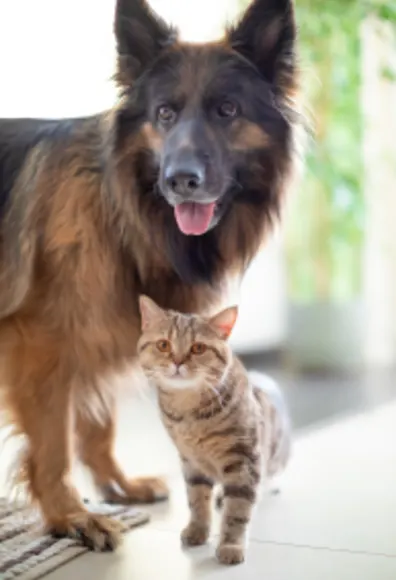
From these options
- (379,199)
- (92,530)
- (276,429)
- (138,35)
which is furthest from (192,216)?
(379,199)

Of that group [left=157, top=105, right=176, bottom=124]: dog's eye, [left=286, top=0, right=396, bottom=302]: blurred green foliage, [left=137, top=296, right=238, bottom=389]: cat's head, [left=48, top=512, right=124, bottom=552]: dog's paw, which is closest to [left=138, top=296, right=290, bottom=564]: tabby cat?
[left=137, top=296, right=238, bottom=389]: cat's head

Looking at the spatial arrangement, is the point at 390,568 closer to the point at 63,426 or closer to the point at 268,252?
the point at 63,426

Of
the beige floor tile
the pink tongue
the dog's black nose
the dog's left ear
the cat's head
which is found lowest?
the beige floor tile

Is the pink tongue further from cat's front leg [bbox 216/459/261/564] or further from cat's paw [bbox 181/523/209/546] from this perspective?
cat's paw [bbox 181/523/209/546]

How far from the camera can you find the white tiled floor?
5.05 ft

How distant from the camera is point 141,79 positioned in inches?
70.9

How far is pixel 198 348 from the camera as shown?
159 cm

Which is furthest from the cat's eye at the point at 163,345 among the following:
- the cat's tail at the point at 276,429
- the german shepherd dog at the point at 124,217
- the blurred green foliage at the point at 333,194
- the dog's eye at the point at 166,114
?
the blurred green foliage at the point at 333,194

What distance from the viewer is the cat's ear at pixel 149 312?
65.8 inches

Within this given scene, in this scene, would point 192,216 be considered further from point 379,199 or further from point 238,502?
point 379,199

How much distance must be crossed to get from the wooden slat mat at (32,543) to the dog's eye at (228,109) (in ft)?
2.91

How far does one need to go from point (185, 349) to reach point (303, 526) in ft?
1.68

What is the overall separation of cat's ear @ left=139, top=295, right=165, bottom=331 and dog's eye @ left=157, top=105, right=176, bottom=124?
370mm

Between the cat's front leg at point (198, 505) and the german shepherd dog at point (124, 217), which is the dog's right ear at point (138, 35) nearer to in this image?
the german shepherd dog at point (124, 217)
